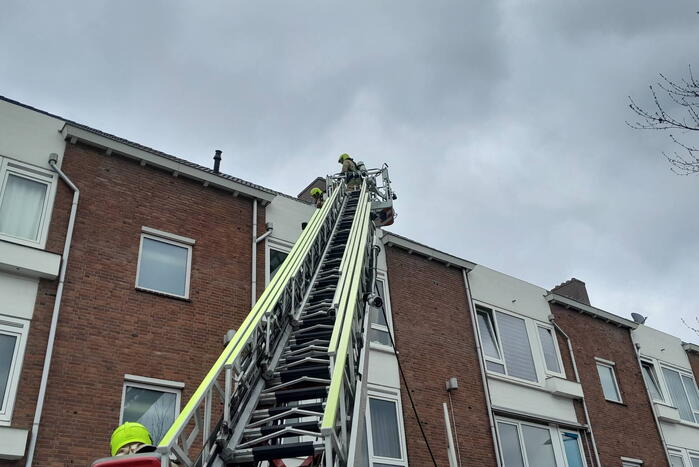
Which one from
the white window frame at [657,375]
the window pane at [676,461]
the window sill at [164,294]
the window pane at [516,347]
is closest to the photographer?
the window sill at [164,294]

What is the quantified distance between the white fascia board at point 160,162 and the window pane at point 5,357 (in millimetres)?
3417

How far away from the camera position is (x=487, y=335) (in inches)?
585

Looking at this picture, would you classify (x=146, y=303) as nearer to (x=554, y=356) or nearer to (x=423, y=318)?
(x=423, y=318)

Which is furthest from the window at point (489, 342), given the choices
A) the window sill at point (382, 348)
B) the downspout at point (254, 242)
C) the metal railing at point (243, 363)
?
the metal railing at point (243, 363)

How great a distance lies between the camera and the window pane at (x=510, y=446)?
1325cm

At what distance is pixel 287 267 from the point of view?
795 cm

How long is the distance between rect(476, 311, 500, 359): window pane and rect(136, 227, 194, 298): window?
22.2 ft

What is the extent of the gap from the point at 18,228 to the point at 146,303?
205 cm

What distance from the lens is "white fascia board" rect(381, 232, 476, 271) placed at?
1392 cm

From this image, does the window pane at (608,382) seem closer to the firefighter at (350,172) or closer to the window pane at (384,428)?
the window pane at (384,428)

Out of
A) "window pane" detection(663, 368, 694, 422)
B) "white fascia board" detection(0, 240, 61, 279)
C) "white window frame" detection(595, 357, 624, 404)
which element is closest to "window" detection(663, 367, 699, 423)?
"window pane" detection(663, 368, 694, 422)

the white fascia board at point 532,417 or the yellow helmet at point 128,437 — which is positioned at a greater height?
the white fascia board at point 532,417

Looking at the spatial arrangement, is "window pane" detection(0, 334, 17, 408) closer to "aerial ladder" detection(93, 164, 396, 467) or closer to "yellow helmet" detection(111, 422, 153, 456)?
"aerial ladder" detection(93, 164, 396, 467)

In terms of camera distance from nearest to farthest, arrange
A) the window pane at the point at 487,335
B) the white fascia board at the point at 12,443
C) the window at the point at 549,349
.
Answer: the white fascia board at the point at 12,443
the window pane at the point at 487,335
the window at the point at 549,349
